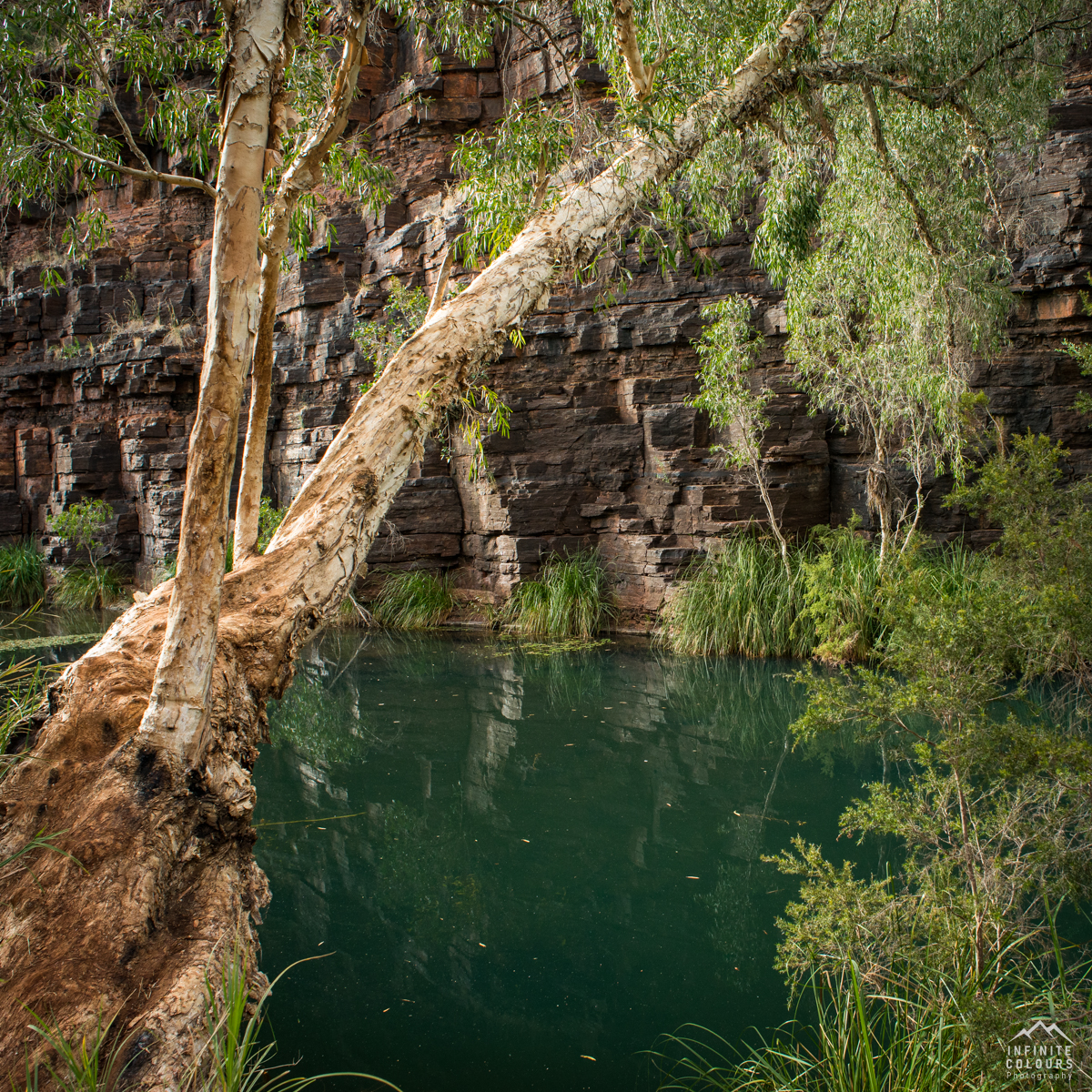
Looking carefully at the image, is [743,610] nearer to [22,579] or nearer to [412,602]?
[412,602]

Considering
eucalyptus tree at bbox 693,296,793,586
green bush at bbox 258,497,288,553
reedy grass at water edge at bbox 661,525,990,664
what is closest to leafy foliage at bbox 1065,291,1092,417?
reedy grass at water edge at bbox 661,525,990,664

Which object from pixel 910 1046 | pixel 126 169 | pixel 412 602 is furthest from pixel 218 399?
pixel 412 602

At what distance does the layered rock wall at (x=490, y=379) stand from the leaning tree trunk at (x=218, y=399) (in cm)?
638

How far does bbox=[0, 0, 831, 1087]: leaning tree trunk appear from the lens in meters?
1.94

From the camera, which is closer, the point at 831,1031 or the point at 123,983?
the point at 123,983

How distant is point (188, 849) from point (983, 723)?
2.41 meters

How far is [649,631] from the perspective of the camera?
10.3 m

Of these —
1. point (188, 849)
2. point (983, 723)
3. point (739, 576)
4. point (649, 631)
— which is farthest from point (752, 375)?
point (188, 849)

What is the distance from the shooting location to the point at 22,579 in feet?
45.7

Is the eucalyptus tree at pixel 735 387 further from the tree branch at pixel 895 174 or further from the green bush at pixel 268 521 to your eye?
the green bush at pixel 268 521

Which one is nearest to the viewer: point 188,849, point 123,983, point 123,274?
point 123,983

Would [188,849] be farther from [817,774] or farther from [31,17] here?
[817,774]

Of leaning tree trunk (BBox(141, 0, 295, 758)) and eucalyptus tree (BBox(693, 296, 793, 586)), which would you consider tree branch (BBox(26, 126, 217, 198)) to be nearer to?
leaning tree trunk (BBox(141, 0, 295, 758))

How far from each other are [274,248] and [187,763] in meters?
2.17
